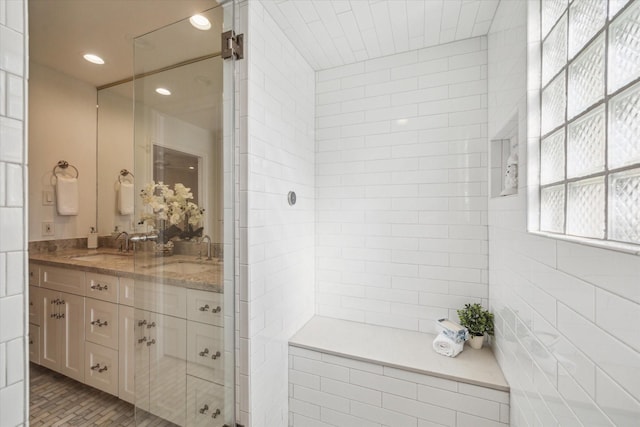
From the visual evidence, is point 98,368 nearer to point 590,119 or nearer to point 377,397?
point 377,397

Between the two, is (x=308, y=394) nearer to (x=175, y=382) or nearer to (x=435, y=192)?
(x=175, y=382)

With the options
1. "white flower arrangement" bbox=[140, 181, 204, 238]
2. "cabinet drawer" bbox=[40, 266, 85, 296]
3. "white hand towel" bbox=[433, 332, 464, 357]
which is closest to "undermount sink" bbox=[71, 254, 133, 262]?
"cabinet drawer" bbox=[40, 266, 85, 296]

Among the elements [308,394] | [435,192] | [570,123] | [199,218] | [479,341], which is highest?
[570,123]

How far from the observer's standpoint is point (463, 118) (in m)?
1.63

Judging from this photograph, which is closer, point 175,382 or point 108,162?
point 175,382

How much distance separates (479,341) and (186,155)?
1942 mm

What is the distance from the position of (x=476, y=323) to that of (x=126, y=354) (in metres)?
2.20

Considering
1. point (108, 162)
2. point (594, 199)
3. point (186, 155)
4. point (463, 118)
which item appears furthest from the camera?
point (108, 162)

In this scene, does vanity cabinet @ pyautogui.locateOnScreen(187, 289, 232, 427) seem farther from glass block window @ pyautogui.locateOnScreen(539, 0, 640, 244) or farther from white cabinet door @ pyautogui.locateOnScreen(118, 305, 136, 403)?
glass block window @ pyautogui.locateOnScreen(539, 0, 640, 244)

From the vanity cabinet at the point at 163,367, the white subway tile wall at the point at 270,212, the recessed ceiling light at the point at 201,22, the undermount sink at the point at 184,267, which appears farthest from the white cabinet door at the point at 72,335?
the recessed ceiling light at the point at 201,22

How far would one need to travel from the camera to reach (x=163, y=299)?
4.40 ft

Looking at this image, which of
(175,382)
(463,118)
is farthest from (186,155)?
(463,118)

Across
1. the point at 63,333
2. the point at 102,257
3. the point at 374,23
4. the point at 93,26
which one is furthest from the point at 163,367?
the point at 374,23

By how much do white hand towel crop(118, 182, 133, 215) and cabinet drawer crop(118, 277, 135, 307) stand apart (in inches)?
40.6
